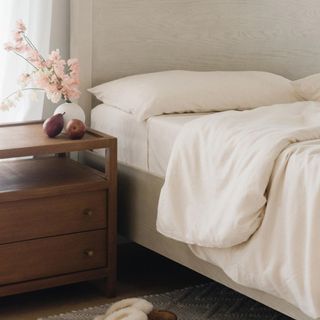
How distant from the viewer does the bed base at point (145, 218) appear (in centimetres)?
251

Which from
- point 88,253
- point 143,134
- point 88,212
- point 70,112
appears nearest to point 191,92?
point 143,134

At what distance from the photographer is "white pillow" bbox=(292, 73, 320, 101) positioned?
2.93 m

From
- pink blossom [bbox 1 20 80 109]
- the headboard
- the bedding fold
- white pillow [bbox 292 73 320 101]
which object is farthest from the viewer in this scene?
the headboard

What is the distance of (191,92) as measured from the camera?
2.78m

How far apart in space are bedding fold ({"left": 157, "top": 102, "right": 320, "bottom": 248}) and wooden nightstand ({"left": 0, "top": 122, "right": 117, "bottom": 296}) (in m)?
0.25

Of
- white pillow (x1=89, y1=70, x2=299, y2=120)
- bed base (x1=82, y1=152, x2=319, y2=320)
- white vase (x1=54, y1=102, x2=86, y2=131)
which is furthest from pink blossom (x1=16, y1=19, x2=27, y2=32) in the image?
bed base (x1=82, y1=152, x2=319, y2=320)

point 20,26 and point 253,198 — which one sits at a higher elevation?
point 20,26

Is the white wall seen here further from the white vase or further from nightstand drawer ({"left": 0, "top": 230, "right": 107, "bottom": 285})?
nightstand drawer ({"left": 0, "top": 230, "right": 107, "bottom": 285})

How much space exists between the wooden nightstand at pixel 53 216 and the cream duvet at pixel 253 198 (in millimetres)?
250

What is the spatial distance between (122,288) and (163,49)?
968mm

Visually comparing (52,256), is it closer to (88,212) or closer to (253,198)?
(88,212)

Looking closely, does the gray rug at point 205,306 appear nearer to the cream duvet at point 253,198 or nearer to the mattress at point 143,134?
the cream duvet at point 253,198

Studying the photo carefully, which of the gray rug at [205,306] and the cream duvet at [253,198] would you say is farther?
the gray rug at [205,306]

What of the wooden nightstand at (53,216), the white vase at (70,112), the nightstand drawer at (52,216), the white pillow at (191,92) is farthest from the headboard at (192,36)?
the nightstand drawer at (52,216)
